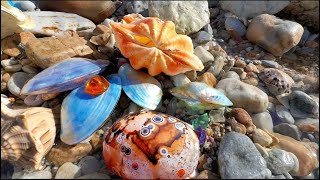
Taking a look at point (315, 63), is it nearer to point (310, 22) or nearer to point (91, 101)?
point (310, 22)

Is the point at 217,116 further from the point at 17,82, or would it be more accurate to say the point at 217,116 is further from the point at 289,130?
the point at 17,82

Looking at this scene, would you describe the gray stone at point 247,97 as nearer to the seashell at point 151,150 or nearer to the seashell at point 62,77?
the seashell at point 151,150

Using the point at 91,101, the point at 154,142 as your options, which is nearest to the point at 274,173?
the point at 154,142

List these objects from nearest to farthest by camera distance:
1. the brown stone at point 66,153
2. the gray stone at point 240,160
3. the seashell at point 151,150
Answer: the seashell at point 151,150
the gray stone at point 240,160
the brown stone at point 66,153

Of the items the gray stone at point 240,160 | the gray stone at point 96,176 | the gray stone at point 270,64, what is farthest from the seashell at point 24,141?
the gray stone at point 270,64

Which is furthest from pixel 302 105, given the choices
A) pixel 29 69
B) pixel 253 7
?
pixel 29 69

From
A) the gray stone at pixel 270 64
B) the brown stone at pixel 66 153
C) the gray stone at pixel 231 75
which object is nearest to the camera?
the brown stone at pixel 66 153

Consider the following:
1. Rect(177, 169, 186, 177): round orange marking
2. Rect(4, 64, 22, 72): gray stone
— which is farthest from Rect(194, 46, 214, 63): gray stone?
Rect(4, 64, 22, 72): gray stone
